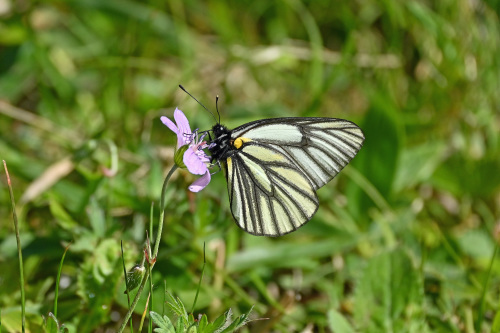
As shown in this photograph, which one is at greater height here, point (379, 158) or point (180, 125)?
point (180, 125)

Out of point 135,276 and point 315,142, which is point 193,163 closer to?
point 135,276

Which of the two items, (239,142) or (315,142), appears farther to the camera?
(315,142)

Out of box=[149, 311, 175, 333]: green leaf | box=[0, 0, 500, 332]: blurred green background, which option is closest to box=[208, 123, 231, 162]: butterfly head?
box=[0, 0, 500, 332]: blurred green background

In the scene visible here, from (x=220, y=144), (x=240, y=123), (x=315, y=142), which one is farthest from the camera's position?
(x=240, y=123)

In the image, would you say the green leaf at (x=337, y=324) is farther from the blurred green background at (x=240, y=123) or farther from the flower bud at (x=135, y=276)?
the flower bud at (x=135, y=276)

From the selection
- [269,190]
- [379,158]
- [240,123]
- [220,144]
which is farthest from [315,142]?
[379,158]

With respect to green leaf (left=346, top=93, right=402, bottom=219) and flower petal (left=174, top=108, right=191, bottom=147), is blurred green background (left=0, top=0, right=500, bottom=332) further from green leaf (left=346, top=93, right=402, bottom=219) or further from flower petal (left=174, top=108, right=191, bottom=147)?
flower petal (left=174, top=108, right=191, bottom=147)

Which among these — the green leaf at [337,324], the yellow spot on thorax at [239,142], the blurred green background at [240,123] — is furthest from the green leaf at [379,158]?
the yellow spot on thorax at [239,142]
